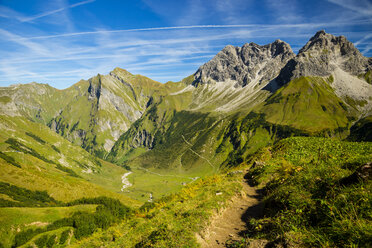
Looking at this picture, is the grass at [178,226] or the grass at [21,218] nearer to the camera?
the grass at [178,226]

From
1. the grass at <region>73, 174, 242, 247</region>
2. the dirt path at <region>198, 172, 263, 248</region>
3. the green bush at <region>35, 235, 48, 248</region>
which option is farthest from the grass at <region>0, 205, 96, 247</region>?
the dirt path at <region>198, 172, 263, 248</region>

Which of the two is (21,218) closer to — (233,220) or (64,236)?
(64,236)

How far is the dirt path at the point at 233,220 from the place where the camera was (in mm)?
9929

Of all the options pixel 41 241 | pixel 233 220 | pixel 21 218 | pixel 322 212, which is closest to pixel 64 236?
pixel 41 241

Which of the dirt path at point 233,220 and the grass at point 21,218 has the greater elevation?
the dirt path at point 233,220

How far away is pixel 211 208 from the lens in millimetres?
12781

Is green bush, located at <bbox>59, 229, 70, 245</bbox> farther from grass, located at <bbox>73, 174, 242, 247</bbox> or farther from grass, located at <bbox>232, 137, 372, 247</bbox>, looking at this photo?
grass, located at <bbox>232, 137, 372, 247</bbox>

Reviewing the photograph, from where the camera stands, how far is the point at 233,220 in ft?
41.2

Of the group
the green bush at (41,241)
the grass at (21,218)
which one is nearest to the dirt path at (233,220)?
the green bush at (41,241)

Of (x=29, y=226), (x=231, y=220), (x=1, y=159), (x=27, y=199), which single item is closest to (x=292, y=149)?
(x=231, y=220)

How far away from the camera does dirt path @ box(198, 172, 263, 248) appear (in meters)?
9.93

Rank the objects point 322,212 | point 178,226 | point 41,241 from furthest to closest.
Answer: point 41,241 < point 178,226 < point 322,212

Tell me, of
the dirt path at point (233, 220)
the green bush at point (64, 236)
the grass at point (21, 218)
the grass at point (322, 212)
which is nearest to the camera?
the grass at point (322, 212)

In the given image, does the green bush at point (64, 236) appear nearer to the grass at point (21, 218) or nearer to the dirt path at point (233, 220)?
the grass at point (21, 218)
